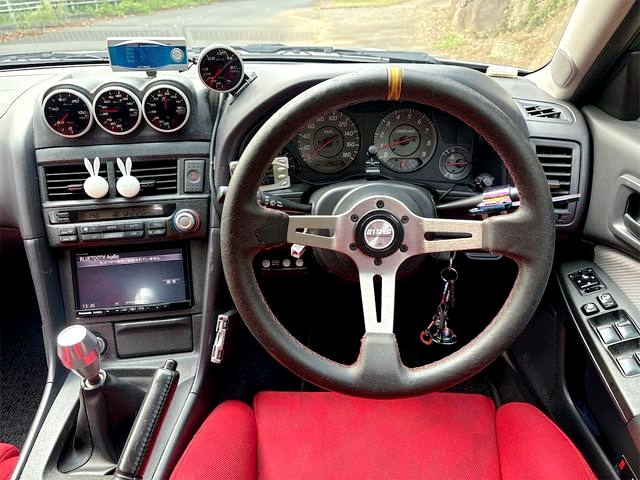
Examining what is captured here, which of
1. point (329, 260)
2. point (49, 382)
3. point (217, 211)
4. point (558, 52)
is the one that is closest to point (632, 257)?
point (558, 52)

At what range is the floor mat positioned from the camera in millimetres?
2244

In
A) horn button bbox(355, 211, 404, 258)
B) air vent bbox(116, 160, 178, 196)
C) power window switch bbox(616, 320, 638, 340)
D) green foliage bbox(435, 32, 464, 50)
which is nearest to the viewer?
horn button bbox(355, 211, 404, 258)

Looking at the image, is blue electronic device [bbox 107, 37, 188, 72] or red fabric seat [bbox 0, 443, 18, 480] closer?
red fabric seat [bbox 0, 443, 18, 480]

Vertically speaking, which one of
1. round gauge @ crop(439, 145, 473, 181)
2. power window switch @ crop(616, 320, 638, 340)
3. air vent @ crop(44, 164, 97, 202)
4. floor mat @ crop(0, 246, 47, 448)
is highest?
round gauge @ crop(439, 145, 473, 181)

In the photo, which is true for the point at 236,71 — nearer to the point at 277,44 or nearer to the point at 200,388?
the point at 277,44

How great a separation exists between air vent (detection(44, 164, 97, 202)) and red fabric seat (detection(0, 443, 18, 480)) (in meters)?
0.69

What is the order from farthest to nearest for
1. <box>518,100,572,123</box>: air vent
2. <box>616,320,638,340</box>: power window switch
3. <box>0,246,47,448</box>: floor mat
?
<box>0,246,47,448</box>: floor mat, <box>518,100,572,123</box>: air vent, <box>616,320,638,340</box>: power window switch

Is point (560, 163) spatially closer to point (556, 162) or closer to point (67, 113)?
point (556, 162)

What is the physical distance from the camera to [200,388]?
165cm

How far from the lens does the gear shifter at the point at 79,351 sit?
1.26 meters

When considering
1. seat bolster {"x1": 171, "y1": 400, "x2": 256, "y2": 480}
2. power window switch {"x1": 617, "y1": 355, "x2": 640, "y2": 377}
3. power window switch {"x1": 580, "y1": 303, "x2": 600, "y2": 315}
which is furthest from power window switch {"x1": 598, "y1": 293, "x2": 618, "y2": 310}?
seat bolster {"x1": 171, "y1": 400, "x2": 256, "y2": 480}

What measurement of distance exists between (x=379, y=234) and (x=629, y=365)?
81 centimetres

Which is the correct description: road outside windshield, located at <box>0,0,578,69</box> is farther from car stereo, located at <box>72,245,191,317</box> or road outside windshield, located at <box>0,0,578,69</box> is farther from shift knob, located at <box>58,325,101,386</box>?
shift knob, located at <box>58,325,101,386</box>

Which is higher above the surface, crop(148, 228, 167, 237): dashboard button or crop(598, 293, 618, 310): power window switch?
crop(148, 228, 167, 237): dashboard button
